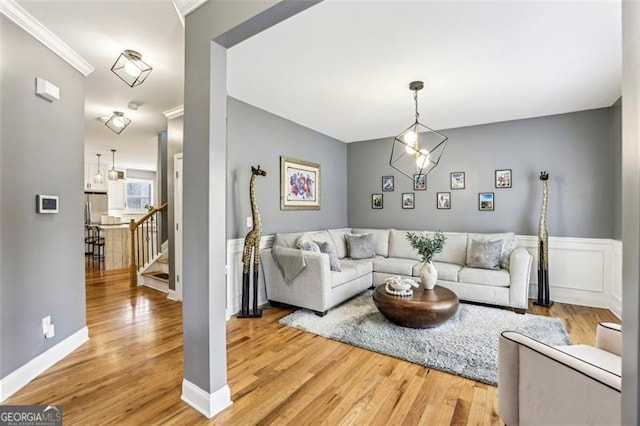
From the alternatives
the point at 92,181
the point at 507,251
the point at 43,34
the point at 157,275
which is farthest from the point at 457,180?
the point at 92,181

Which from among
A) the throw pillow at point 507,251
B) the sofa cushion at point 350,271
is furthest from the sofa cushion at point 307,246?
the throw pillow at point 507,251

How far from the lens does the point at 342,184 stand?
590cm

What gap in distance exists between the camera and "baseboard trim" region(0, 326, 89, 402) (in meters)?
1.98

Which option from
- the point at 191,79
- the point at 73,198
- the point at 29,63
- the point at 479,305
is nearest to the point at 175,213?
the point at 73,198

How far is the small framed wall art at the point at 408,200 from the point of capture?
5.29m

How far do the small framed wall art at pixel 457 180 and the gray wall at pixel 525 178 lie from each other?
0.08 metres

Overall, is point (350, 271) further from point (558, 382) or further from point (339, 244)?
point (558, 382)

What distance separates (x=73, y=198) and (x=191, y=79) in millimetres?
1794

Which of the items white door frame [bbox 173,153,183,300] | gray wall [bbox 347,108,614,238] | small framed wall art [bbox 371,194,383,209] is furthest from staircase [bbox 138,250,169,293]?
gray wall [bbox 347,108,614,238]

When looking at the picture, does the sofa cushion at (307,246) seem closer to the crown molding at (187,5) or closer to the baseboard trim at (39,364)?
the baseboard trim at (39,364)

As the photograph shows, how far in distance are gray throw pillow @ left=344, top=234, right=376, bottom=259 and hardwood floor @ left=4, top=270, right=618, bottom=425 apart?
1.99 meters

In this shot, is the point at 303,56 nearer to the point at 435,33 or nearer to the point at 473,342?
the point at 435,33

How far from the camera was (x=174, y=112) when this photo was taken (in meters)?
4.10

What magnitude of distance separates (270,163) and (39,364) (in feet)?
10.1
